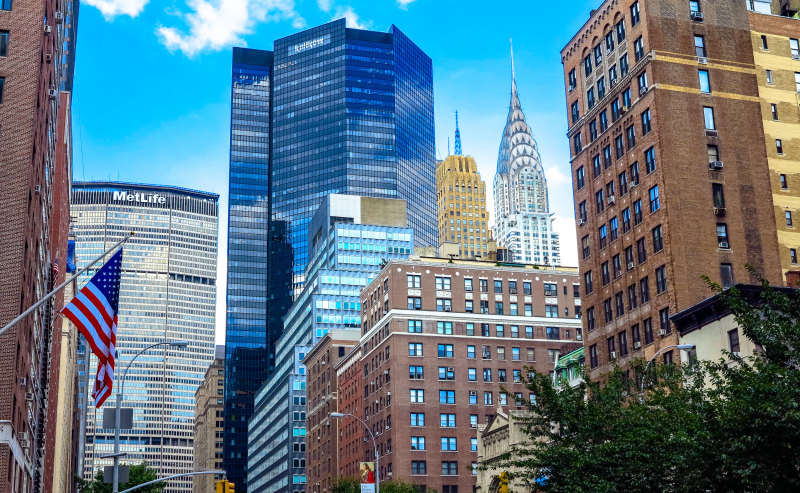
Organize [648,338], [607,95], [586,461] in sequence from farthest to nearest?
[607,95], [648,338], [586,461]

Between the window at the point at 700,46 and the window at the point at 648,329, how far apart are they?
21431mm

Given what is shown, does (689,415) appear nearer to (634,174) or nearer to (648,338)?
(648,338)

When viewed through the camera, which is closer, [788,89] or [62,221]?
[788,89]

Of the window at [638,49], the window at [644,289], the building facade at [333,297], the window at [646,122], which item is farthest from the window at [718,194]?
the building facade at [333,297]

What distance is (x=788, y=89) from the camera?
79.1m

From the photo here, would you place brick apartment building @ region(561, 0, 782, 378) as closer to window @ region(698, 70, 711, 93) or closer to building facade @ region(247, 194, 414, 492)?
window @ region(698, 70, 711, 93)

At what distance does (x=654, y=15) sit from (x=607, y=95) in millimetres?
7911

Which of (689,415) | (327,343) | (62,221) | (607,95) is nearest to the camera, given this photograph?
(689,415)

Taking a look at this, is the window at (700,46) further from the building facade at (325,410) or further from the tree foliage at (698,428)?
the building facade at (325,410)

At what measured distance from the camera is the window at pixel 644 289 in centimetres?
7300

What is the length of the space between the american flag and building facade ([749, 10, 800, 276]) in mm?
52721

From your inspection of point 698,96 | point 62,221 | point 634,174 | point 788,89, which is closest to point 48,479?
point 62,221

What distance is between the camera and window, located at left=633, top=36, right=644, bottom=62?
77688mm

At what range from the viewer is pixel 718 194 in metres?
73.6
